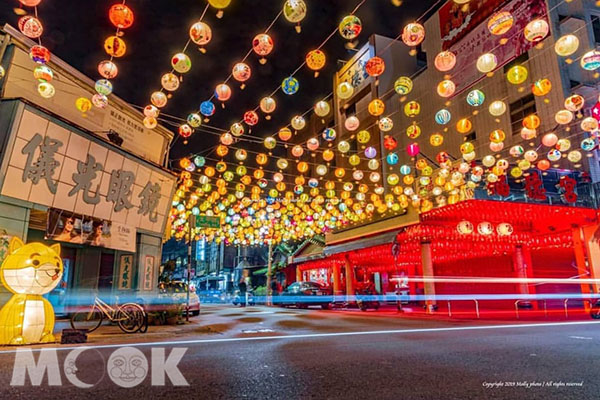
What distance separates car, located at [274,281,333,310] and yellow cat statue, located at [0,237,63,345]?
60.4 ft

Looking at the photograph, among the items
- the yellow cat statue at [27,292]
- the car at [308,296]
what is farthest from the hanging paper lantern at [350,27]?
the car at [308,296]

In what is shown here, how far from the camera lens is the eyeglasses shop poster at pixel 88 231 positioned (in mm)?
12117

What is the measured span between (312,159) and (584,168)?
93.5ft

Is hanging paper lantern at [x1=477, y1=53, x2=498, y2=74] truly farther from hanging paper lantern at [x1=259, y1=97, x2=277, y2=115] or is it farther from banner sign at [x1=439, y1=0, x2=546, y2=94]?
→ banner sign at [x1=439, y1=0, x2=546, y2=94]

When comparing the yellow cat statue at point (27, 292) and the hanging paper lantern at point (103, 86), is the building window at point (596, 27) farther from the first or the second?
the yellow cat statue at point (27, 292)

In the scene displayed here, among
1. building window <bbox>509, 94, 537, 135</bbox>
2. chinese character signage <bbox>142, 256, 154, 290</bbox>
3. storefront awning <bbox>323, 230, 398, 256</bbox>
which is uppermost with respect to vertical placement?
building window <bbox>509, 94, 537, 135</bbox>

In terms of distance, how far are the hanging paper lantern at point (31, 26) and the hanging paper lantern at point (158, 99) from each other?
2.84 metres

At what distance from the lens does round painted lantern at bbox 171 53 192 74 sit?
8.83 meters

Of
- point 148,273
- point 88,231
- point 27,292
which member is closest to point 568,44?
point 27,292

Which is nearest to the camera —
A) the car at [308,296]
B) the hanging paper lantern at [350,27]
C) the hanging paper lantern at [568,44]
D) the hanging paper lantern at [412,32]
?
the hanging paper lantern at [350,27]

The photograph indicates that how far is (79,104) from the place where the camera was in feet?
35.1

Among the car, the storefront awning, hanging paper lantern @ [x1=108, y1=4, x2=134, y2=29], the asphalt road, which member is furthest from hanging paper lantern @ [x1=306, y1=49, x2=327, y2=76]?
the car

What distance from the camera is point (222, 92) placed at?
32.9 ft

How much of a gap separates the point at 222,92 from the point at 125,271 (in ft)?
31.1
